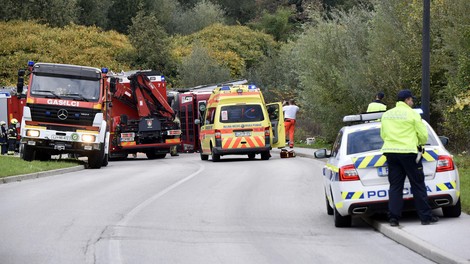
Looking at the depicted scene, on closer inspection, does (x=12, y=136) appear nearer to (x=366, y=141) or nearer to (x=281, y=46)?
(x=281, y=46)

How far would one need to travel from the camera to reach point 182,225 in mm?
13695

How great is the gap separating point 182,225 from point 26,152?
1810cm

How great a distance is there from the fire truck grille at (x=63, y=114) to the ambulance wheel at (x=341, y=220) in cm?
1739

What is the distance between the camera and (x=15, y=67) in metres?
59.2

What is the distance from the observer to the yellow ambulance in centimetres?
3189

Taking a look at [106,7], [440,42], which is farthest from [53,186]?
[106,7]

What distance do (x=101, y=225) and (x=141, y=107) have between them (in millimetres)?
24888

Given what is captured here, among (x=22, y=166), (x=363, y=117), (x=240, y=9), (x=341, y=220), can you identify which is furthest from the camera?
(x=240, y=9)

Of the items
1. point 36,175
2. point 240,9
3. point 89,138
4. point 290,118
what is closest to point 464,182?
point 36,175

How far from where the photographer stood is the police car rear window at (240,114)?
32219mm

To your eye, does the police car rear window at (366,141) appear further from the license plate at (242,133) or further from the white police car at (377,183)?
the license plate at (242,133)

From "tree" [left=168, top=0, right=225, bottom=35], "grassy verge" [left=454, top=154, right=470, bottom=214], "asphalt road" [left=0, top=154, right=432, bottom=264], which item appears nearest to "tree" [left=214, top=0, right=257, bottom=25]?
"tree" [left=168, top=0, right=225, bottom=35]

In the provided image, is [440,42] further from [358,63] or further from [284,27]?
[284,27]

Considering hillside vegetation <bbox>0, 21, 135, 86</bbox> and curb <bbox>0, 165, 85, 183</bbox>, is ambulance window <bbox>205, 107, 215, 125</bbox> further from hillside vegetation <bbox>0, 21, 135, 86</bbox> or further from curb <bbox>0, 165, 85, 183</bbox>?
hillside vegetation <bbox>0, 21, 135, 86</bbox>
